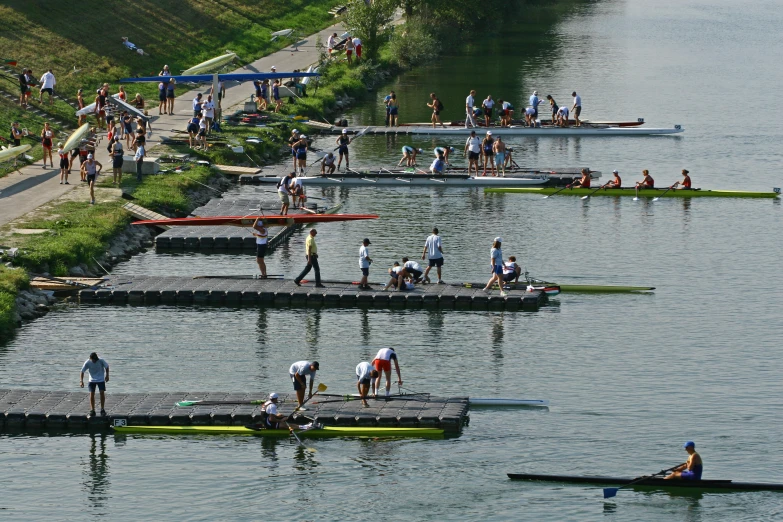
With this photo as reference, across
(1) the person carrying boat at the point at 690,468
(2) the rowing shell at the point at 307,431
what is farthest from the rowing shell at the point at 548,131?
(1) the person carrying boat at the point at 690,468

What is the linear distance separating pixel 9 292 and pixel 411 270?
13.9 meters

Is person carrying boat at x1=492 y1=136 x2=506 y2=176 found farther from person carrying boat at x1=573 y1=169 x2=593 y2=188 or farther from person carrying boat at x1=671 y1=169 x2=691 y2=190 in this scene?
person carrying boat at x1=671 y1=169 x2=691 y2=190

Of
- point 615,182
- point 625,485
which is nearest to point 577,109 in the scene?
point 615,182

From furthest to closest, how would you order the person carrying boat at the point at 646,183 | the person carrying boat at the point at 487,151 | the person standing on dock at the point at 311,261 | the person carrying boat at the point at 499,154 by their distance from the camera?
the person carrying boat at the point at 499,154
the person carrying boat at the point at 487,151
the person carrying boat at the point at 646,183
the person standing on dock at the point at 311,261

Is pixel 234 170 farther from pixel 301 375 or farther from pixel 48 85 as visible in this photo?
pixel 301 375

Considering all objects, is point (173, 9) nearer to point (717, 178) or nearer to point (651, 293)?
point (717, 178)

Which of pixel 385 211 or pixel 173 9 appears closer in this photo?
pixel 385 211

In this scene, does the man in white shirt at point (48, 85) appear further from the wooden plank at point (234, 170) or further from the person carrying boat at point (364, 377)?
the person carrying boat at point (364, 377)

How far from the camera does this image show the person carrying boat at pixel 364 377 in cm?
3684

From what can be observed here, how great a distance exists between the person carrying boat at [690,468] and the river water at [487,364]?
584 mm

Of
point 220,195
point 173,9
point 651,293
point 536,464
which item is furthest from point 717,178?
point 173,9

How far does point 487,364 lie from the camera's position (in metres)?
40.8

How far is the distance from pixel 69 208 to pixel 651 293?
2377cm

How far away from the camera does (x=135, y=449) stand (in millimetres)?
35062
